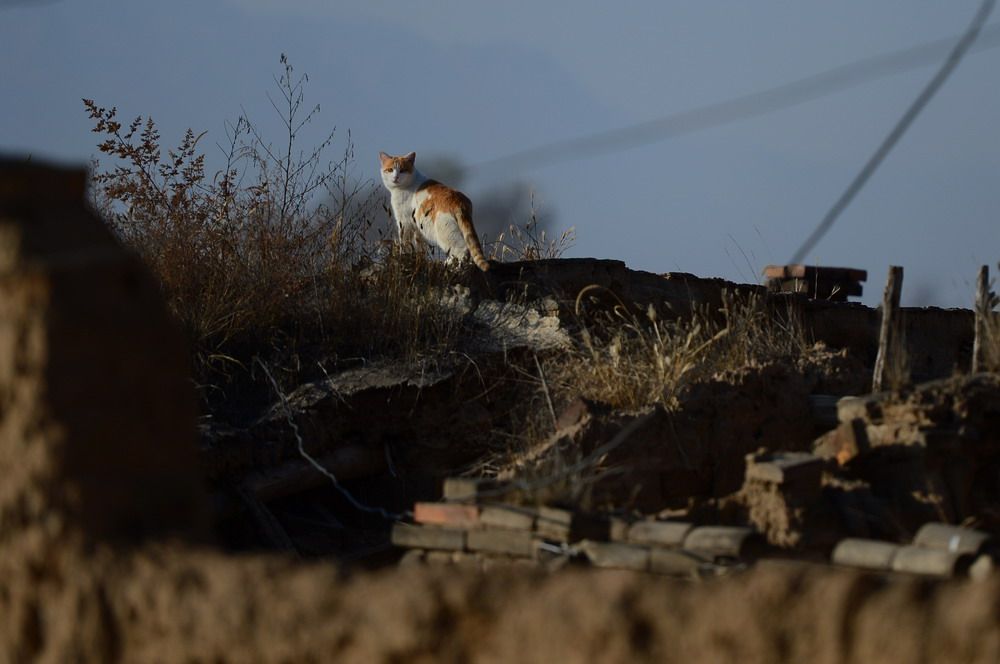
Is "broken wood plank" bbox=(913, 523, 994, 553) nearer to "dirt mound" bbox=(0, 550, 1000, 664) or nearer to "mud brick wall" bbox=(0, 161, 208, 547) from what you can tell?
"dirt mound" bbox=(0, 550, 1000, 664)

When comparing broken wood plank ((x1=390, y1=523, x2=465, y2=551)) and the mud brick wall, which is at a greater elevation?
the mud brick wall

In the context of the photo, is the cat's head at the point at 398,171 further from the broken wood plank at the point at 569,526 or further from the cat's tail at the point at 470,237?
the broken wood plank at the point at 569,526

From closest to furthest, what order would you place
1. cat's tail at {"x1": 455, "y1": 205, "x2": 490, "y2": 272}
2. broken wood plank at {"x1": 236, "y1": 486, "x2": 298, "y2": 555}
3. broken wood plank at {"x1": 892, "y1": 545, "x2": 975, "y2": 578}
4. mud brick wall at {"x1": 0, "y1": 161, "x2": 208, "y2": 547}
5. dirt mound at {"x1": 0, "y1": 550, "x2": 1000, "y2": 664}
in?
1. dirt mound at {"x1": 0, "y1": 550, "x2": 1000, "y2": 664}
2. mud brick wall at {"x1": 0, "y1": 161, "x2": 208, "y2": 547}
3. broken wood plank at {"x1": 892, "y1": 545, "x2": 975, "y2": 578}
4. broken wood plank at {"x1": 236, "y1": 486, "x2": 298, "y2": 555}
5. cat's tail at {"x1": 455, "y1": 205, "x2": 490, "y2": 272}

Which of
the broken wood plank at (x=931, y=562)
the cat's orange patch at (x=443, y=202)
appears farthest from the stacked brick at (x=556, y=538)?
the cat's orange patch at (x=443, y=202)

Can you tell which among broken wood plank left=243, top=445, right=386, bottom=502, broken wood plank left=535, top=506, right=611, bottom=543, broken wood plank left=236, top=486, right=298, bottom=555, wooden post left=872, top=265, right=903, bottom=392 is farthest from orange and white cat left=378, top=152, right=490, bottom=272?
broken wood plank left=535, top=506, right=611, bottom=543

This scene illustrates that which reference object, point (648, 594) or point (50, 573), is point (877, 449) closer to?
point (648, 594)

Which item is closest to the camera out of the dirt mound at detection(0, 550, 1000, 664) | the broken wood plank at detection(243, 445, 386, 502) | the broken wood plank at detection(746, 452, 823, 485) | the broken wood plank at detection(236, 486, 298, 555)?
the dirt mound at detection(0, 550, 1000, 664)

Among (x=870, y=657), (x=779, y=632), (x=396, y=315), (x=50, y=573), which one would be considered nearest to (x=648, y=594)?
(x=779, y=632)

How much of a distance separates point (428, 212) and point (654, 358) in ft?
14.3

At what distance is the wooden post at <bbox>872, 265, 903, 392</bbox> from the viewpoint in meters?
8.61

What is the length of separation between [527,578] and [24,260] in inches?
78.5

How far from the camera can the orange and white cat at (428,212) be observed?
12406 millimetres

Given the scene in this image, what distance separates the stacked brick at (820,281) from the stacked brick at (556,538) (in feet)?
28.6

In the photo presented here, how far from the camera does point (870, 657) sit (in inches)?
127
